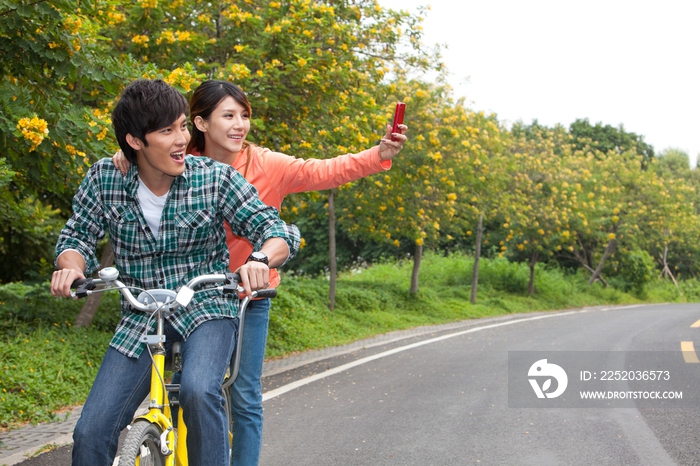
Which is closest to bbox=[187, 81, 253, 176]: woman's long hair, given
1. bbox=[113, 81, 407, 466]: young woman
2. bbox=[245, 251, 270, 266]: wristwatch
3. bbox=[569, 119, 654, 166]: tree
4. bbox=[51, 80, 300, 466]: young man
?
bbox=[113, 81, 407, 466]: young woman

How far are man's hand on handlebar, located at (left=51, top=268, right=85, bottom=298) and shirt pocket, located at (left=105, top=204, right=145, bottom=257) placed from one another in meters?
0.21

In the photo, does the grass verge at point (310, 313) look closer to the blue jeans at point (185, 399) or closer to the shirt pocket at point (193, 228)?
the blue jeans at point (185, 399)

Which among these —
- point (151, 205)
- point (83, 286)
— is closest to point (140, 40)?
point (151, 205)

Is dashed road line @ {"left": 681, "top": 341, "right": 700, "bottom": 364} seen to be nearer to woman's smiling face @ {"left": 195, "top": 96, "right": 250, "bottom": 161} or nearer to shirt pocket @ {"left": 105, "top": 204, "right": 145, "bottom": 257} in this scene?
woman's smiling face @ {"left": 195, "top": 96, "right": 250, "bottom": 161}

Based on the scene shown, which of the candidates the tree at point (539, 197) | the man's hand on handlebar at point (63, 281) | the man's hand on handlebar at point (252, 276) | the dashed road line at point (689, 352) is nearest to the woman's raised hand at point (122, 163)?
the man's hand on handlebar at point (63, 281)

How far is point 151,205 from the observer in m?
3.02

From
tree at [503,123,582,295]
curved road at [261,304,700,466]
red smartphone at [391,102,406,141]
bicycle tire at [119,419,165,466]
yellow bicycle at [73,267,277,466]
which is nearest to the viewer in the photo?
bicycle tire at [119,419,165,466]

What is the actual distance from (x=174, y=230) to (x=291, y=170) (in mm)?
909

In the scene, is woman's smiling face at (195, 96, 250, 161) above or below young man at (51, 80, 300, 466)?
above

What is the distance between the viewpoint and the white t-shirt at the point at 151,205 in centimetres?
299

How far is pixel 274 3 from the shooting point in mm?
9695

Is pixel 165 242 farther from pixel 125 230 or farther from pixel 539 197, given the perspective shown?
pixel 539 197

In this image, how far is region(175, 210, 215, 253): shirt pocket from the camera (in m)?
2.95

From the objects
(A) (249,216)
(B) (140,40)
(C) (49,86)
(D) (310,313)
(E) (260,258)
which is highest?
(B) (140,40)
